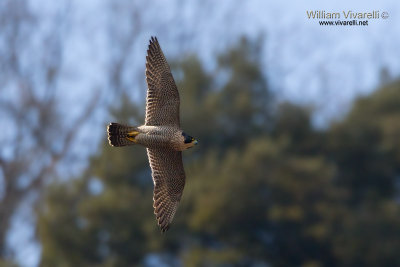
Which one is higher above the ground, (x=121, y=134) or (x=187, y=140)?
(x=121, y=134)

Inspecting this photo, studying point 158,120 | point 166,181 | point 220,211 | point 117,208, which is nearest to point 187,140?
point 158,120

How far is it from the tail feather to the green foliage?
1184 cm

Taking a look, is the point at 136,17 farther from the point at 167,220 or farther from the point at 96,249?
the point at 167,220

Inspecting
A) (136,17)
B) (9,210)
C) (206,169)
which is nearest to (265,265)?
(206,169)

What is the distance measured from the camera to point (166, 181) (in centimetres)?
869

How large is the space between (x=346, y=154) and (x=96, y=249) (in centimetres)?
772

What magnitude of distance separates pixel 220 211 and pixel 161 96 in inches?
470

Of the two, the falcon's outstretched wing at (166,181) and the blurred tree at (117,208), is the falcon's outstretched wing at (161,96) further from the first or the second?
the blurred tree at (117,208)

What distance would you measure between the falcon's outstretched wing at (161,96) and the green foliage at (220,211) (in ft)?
38.7

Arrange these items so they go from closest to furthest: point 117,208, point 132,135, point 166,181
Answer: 1. point 132,135
2. point 166,181
3. point 117,208

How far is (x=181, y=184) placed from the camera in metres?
8.70

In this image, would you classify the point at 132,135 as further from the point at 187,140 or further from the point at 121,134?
the point at 187,140

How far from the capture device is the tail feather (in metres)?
8.08

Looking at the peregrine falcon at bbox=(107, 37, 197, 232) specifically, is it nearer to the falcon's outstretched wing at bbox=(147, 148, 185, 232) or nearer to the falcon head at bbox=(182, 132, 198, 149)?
the falcon head at bbox=(182, 132, 198, 149)
